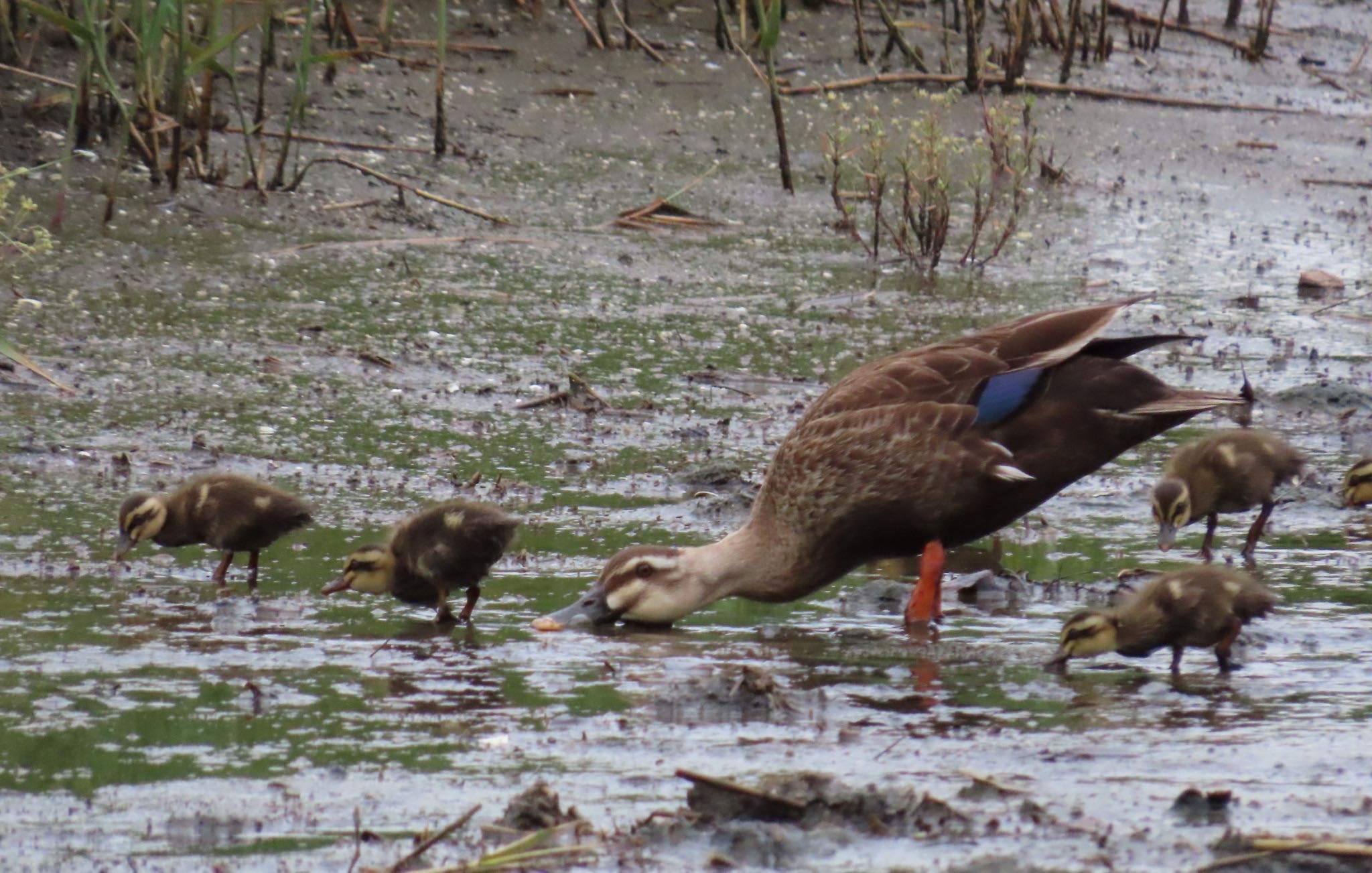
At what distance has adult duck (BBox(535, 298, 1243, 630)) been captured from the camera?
19.0 ft

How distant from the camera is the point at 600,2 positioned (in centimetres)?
1191

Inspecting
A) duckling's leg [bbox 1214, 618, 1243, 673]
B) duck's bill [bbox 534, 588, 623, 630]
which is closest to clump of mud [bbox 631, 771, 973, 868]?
duckling's leg [bbox 1214, 618, 1243, 673]

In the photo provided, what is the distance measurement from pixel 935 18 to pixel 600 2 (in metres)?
2.72

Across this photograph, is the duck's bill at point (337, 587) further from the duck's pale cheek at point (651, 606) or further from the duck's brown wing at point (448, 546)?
the duck's pale cheek at point (651, 606)

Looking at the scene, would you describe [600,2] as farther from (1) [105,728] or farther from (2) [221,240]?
(1) [105,728]

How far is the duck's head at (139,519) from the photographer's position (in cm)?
554

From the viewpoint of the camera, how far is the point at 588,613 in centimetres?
538

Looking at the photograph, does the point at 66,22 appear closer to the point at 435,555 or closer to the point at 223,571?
the point at 223,571

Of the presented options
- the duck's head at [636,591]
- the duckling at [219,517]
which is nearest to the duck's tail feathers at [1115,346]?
the duck's head at [636,591]

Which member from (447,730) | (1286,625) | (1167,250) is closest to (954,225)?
(1167,250)

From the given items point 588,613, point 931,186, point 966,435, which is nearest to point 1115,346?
point 966,435

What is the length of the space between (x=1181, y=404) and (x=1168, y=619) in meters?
1.18

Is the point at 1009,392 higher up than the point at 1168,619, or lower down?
higher up

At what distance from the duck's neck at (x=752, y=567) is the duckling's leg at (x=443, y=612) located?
0.73 meters
